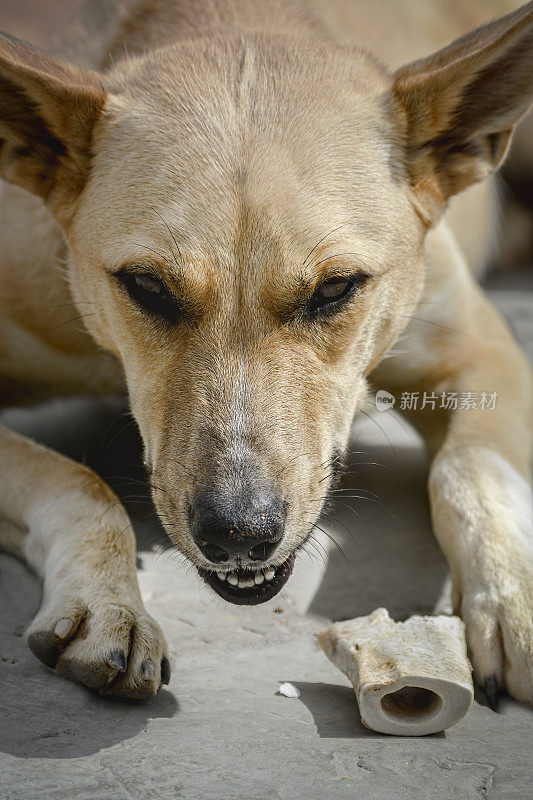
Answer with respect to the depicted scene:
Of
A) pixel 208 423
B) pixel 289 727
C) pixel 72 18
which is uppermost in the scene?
pixel 72 18

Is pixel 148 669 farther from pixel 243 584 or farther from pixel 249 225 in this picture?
pixel 249 225

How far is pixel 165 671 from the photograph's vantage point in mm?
2295

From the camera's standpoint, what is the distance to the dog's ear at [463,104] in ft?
8.95

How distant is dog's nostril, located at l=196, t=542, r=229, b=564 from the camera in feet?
7.15

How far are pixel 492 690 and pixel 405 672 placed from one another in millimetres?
402

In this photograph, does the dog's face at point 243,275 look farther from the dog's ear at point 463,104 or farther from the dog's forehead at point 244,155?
the dog's ear at point 463,104

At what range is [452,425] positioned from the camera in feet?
11.0

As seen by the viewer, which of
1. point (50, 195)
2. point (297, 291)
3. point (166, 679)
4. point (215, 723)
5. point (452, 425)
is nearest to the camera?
point (215, 723)

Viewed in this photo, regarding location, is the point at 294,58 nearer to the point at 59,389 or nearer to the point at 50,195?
the point at 50,195

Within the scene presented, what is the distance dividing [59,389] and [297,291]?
1.53m

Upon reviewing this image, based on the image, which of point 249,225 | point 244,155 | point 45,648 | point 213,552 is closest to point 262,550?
point 213,552

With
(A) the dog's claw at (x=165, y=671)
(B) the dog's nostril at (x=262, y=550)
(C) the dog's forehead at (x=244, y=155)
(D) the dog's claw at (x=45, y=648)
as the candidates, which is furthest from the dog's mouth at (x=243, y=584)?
(C) the dog's forehead at (x=244, y=155)

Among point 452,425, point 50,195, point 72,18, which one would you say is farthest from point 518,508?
point 72,18

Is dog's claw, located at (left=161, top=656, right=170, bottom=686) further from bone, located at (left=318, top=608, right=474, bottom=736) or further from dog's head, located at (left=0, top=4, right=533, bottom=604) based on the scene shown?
bone, located at (left=318, top=608, right=474, bottom=736)
